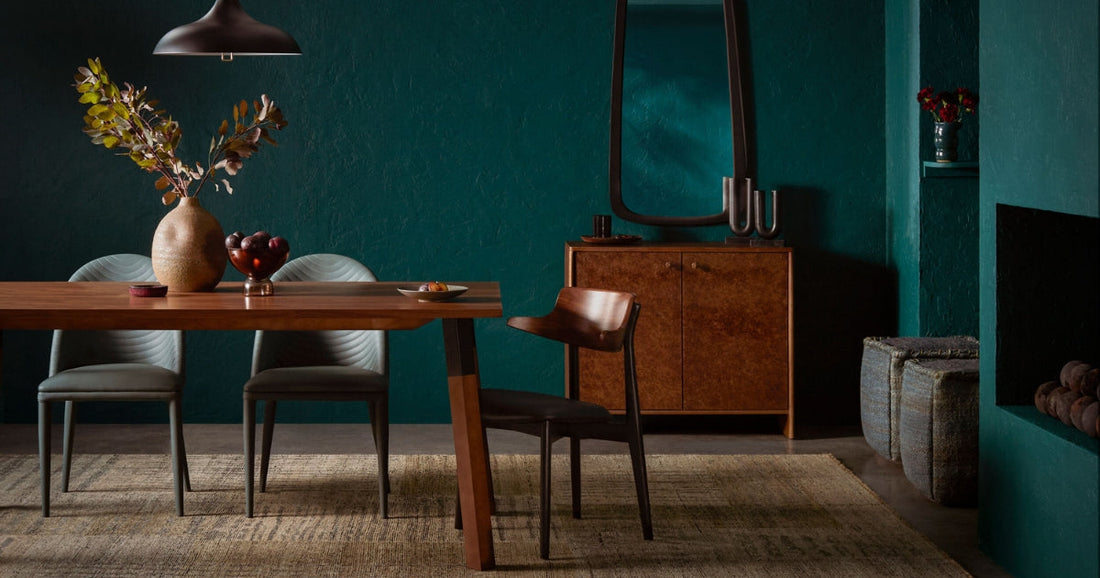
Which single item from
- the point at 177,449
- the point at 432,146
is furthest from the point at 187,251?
the point at 432,146

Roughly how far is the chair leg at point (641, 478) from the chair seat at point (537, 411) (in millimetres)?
147

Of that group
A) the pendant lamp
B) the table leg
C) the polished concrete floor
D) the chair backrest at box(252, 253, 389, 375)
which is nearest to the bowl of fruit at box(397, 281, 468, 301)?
the table leg

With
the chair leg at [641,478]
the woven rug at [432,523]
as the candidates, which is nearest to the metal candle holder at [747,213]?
the woven rug at [432,523]

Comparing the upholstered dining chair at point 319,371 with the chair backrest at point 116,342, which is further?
the chair backrest at point 116,342

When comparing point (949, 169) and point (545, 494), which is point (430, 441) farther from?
point (949, 169)

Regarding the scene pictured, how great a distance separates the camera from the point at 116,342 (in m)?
4.65

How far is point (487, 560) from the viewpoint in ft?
12.1

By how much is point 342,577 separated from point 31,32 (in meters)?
3.63

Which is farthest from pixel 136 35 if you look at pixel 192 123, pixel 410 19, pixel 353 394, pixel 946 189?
pixel 946 189

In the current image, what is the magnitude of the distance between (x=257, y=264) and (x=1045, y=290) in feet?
8.28

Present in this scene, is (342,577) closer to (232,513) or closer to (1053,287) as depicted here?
(232,513)

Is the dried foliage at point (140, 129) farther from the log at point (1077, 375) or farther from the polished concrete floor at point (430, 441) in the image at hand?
the log at point (1077, 375)

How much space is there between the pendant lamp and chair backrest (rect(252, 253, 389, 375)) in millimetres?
1002

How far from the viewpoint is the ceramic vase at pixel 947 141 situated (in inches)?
213
